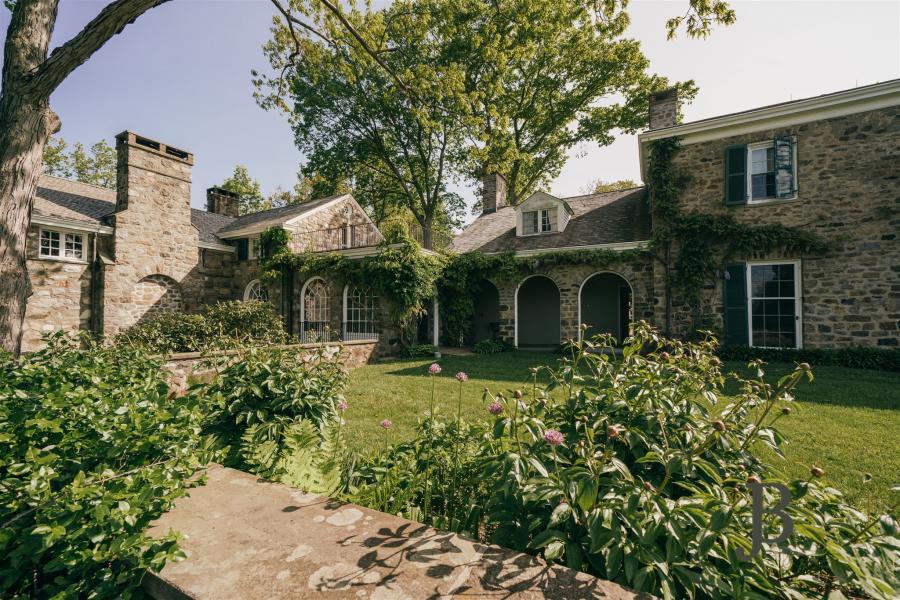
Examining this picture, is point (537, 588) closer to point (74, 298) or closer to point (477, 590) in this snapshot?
point (477, 590)

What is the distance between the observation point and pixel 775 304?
Answer: 1048 centimetres

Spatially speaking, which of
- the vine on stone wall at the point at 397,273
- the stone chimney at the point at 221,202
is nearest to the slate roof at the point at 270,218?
the stone chimney at the point at 221,202

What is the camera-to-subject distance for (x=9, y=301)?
4422 millimetres

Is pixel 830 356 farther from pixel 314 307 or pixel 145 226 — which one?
pixel 145 226

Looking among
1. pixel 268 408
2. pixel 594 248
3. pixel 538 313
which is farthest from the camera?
pixel 538 313

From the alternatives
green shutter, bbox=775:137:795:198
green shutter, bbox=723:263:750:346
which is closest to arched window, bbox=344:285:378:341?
green shutter, bbox=723:263:750:346

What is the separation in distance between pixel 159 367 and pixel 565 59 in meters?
23.7

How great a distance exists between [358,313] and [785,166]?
13.9 meters

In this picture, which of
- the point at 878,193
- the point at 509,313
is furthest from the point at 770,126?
the point at 509,313

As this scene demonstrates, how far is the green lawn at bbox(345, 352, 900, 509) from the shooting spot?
375 centimetres

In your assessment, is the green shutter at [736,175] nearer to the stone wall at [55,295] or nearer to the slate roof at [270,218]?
the slate roof at [270,218]

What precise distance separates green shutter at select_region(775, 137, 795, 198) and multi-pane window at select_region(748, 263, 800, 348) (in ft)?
6.57

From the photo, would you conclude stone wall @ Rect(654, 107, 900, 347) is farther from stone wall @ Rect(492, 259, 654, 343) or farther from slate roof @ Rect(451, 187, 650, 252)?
slate roof @ Rect(451, 187, 650, 252)

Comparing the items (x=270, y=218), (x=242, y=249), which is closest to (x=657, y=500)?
(x=242, y=249)
